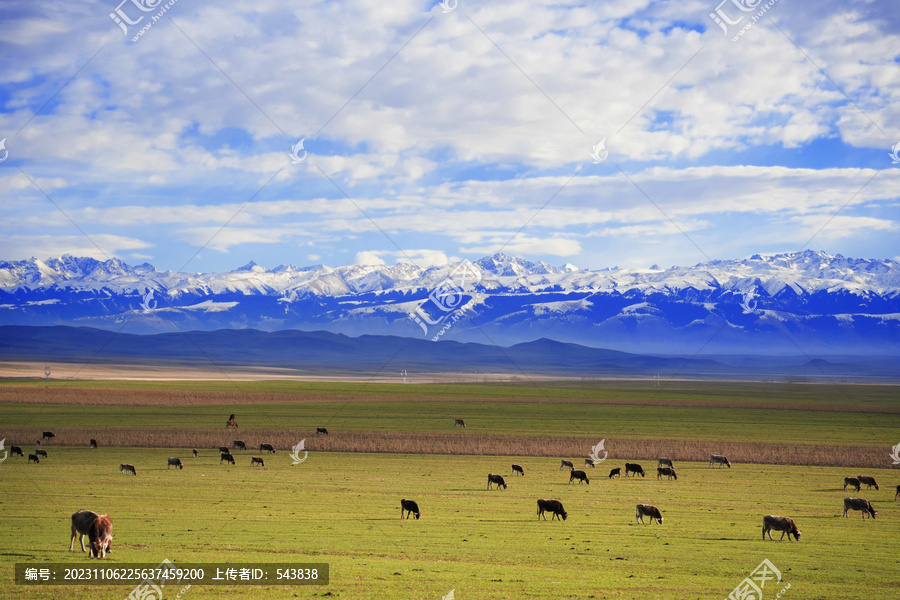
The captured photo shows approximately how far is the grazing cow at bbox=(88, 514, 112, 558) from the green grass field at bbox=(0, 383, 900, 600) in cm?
29

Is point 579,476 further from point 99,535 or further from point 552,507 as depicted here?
point 99,535

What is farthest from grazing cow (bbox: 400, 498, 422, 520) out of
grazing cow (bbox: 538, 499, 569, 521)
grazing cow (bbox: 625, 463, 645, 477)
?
grazing cow (bbox: 625, 463, 645, 477)

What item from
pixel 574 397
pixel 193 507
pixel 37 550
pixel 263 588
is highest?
pixel 574 397

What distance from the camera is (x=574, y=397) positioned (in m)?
105

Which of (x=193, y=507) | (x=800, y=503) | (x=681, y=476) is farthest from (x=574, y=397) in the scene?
(x=193, y=507)

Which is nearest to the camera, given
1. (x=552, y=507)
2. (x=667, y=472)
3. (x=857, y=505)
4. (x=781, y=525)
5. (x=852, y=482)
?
(x=781, y=525)

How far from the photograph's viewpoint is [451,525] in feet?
73.5

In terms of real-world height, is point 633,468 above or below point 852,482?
above

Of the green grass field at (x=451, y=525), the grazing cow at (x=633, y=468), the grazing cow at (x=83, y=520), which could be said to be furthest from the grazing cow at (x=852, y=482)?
the grazing cow at (x=83, y=520)

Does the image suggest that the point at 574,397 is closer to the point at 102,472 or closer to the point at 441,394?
the point at 441,394

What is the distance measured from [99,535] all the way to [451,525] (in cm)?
1058

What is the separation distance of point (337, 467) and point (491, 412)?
41.2m

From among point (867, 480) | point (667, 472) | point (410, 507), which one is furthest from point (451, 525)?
point (867, 480)

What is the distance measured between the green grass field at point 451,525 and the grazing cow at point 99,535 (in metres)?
0.29
